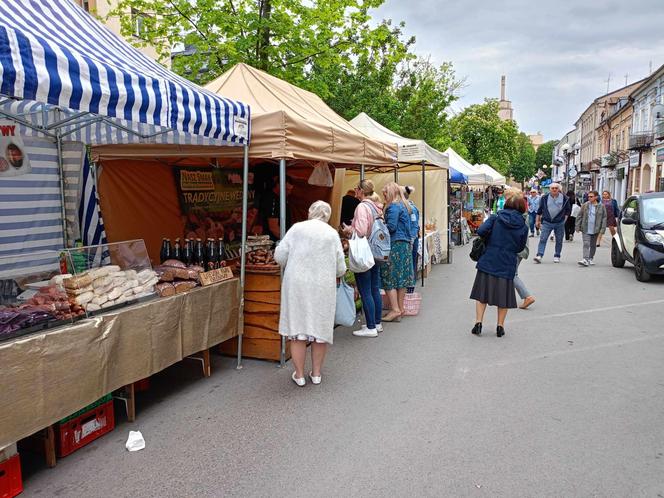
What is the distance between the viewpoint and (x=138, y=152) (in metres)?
5.95

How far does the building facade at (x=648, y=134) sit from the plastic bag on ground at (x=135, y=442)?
109 feet

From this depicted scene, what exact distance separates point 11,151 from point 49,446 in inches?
130

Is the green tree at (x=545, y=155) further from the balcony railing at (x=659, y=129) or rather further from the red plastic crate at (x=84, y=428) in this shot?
the red plastic crate at (x=84, y=428)

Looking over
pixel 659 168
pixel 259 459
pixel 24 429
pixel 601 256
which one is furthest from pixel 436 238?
pixel 659 168

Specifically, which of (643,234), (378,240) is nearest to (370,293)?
(378,240)

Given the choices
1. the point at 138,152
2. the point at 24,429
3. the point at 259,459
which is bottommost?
the point at 259,459

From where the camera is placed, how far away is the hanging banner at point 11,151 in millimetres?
5203

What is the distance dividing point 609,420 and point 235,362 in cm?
351

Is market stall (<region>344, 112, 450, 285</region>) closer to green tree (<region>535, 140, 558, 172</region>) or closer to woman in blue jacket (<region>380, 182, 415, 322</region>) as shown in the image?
woman in blue jacket (<region>380, 182, 415, 322</region>)

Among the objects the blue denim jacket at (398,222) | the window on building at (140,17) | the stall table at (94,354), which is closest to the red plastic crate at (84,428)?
the stall table at (94,354)

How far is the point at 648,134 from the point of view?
116ft

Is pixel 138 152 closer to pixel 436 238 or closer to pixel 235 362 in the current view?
pixel 235 362

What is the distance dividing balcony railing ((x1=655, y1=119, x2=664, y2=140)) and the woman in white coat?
33.4 meters

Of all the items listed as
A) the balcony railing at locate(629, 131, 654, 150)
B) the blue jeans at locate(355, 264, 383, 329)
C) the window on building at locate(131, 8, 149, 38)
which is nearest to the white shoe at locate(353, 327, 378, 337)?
the blue jeans at locate(355, 264, 383, 329)
